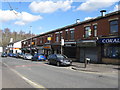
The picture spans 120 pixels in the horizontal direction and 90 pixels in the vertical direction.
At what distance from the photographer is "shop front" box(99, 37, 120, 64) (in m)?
19.9

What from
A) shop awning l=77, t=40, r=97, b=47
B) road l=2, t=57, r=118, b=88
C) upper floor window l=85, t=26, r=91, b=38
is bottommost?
road l=2, t=57, r=118, b=88

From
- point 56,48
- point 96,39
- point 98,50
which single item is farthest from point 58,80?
point 56,48

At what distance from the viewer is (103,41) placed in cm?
2092

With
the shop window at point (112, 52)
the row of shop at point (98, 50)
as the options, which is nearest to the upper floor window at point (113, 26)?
the row of shop at point (98, 50)

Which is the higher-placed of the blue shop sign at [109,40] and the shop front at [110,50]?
the blue shop sign at [109,40]

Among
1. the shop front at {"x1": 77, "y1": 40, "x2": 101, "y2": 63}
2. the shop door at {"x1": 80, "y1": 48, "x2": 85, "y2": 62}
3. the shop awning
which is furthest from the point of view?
the shop door at {"x1": 80, "y1": 48, "x2": 85, "y2": 62}

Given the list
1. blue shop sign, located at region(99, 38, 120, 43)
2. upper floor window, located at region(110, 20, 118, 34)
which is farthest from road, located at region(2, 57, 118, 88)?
upper floor window, located at region(110, 20, 118, 34)

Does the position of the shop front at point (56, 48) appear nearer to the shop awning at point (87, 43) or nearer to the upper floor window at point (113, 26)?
the shop awning at point (87, 43)

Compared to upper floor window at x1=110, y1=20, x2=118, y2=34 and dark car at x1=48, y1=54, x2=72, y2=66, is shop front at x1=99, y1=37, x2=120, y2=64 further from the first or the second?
dark car at x1=48, y1=54, x2=72, y2=66

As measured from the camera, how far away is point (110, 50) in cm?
2109

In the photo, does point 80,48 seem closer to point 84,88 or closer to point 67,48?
point 67,48

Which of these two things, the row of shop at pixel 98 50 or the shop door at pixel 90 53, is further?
the shop door at pixel 90 53

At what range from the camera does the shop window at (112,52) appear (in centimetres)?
2023

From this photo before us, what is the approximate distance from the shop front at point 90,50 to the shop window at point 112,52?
1108 mm
